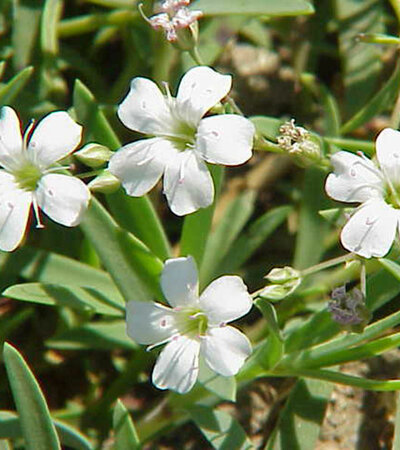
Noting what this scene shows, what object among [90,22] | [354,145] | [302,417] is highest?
[90,22]

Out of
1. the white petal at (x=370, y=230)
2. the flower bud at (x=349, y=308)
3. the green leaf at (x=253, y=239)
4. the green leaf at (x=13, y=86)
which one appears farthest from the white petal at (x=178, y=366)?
the green leaf at (x=13, y=86)

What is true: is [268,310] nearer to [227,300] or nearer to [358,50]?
[227,300]

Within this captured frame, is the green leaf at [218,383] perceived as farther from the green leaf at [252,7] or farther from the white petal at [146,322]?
the green leaf at [252,7]

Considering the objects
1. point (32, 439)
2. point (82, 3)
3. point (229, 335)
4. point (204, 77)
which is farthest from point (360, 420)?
point (82, 3)

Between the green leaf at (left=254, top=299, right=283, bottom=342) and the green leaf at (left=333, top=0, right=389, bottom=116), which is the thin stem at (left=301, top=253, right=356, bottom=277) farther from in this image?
the green leaf at (left=333, top=0, right=389, bottom=116)

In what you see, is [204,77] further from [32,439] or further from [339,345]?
[32,439]

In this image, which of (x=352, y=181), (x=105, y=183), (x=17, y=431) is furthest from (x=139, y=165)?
(x=17, y=431)

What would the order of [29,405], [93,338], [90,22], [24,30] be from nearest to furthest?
[29,405]
[93,338]
[24,30]
[90,22]
